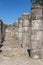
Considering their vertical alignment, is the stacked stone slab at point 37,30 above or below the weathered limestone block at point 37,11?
below

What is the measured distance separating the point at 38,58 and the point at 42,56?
0.77 feet

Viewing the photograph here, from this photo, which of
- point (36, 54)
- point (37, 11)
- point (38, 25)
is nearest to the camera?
point (36, 54)

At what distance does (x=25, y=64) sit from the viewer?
9.09 metres

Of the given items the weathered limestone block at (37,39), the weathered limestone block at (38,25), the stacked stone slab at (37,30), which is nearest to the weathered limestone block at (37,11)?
the stacked stone slab at (37,30)

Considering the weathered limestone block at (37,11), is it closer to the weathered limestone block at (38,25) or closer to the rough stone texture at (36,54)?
the weathered limestone block at (38,25)

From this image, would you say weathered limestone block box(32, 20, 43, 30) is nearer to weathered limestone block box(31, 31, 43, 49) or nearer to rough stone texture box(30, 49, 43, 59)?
weathered limestone block box(31, 31, 43, 49)

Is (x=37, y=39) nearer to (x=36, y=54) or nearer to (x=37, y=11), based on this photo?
(x=36, y=54)

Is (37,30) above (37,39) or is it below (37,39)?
above

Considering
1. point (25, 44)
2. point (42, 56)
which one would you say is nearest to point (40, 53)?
point (42, 56)

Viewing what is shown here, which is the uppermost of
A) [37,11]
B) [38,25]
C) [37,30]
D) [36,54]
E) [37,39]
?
[37,11]

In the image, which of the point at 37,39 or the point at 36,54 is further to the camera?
the point at 37,39

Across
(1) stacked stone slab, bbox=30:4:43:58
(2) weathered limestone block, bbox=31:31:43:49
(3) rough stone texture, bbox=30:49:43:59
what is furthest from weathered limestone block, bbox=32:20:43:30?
(3) rough stone texture, bbox=30:49:43:59

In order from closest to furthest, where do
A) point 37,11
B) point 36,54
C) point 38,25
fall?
point 36,54 < point 38,25 < point 37,11

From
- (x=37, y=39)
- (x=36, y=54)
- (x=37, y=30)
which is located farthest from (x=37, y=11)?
(x=36, y=54)
